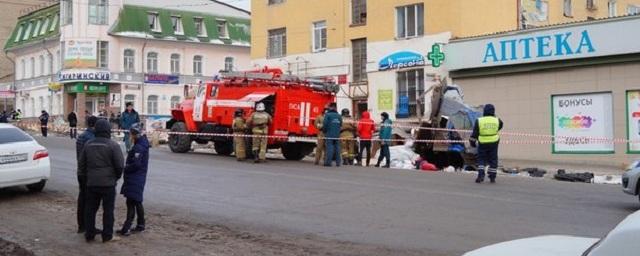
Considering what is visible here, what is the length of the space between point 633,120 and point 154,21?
1583 inches

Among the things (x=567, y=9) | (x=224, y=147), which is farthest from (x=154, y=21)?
(x=224, y=147)

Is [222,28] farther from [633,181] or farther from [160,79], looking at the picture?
[633,181]

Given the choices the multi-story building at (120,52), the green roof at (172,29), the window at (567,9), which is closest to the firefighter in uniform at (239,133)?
the window at (567,9)

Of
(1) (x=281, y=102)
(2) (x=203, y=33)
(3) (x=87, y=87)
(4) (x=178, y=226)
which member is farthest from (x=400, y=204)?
(2) (x=203, y=33)

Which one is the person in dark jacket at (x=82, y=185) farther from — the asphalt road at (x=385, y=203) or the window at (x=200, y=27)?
the window at (x=200, y=27)

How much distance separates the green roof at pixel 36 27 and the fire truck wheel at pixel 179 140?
34067mm

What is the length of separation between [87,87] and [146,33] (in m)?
6.06

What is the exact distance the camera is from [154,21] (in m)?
54.9

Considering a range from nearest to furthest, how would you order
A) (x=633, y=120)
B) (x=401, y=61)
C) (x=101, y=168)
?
(x=101, y=168) < (x=633, y=120) < (x=401, y=61)

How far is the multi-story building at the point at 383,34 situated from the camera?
28.9 meters

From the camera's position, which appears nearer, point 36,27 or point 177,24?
point 177,24

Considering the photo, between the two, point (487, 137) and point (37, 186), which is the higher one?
point (487, 137)

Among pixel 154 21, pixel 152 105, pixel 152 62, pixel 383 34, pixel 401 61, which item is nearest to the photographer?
pixel 401 61

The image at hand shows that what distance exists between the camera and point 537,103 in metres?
25.0
